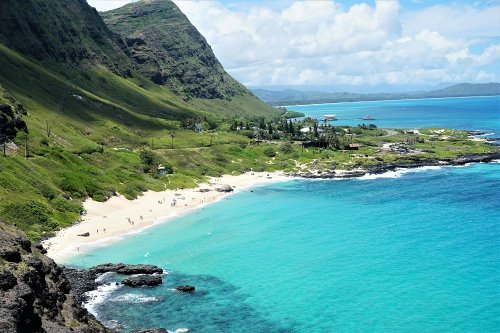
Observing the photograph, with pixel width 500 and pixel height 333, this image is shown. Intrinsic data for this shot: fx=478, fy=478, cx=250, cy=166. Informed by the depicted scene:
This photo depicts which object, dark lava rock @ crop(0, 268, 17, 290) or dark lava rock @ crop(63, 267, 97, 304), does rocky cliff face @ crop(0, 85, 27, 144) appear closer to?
dark lava rock @ crop(63, 267, 97, 304)

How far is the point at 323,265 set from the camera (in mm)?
74438

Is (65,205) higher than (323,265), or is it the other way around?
(65,205)

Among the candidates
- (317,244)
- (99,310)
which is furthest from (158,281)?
(317,244)

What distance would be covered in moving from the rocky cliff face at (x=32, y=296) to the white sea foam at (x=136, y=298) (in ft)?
25.2

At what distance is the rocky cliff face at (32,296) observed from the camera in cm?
3838

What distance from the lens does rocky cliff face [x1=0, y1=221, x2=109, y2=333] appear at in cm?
3838

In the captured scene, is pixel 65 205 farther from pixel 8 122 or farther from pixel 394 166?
pixel 394 166

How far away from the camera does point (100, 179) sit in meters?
122

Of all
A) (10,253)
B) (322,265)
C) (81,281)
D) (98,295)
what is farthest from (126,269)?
(322,265)

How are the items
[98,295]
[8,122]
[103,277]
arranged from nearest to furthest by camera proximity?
[98,295], [103,277], [8,122]

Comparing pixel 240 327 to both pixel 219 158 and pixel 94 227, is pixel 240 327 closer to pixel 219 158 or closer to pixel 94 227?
pixel 94 227

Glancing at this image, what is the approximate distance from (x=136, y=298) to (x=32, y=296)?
20892 millimetres

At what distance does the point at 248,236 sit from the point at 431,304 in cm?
4190

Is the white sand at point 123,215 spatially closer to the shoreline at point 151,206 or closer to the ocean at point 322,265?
the shoreline at point 151,206
